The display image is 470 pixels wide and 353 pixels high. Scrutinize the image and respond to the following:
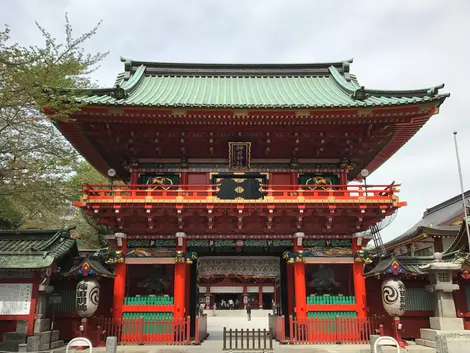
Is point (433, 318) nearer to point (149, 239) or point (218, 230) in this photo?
point (218, 230)

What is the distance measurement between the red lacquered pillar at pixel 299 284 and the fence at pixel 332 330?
35 centimetres

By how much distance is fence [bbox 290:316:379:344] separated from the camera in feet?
47.7

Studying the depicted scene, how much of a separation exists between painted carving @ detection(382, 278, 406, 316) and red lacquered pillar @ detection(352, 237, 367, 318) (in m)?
1.13

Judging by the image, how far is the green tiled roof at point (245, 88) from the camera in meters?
15.5

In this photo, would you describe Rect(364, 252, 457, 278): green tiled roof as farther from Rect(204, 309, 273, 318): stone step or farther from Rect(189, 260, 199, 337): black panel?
Rect(204, 309, 273, 318): stone step

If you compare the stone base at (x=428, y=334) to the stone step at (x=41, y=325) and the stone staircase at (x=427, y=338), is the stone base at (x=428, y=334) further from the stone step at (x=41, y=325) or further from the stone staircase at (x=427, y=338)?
the stone step at (x=41, y=325)

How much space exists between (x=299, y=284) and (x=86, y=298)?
318 inches

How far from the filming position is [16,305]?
1304 centimetres

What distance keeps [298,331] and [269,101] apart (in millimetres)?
10167

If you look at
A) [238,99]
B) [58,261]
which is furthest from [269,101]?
[58,261]

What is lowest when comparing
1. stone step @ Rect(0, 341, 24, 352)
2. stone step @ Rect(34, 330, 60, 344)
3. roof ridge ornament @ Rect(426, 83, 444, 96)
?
stone step @ Rect(0, 341, 24, 352)

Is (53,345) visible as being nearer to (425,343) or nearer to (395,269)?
(395,269)

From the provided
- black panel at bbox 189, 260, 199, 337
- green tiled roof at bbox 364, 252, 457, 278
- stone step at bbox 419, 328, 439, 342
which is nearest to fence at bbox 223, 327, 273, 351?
black panel at bbox 189, 260, 199, 337

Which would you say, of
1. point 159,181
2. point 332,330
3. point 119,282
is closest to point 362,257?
point 332,330
